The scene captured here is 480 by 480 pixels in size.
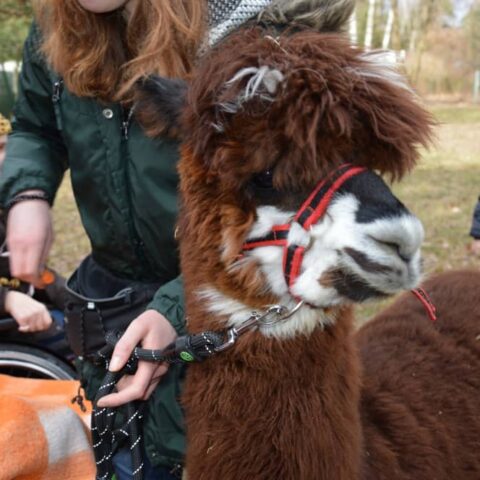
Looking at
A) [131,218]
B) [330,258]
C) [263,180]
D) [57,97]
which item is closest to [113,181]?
[131,218]

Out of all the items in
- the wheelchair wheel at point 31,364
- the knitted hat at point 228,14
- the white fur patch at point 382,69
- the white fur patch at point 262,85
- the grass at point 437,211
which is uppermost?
the knitted hat at point 228,14

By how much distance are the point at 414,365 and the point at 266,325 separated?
26.3 inches

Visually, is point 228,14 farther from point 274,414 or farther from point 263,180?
point 274,414

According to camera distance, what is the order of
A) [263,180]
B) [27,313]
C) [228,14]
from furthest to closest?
[27,313], [228,14], [263,180]

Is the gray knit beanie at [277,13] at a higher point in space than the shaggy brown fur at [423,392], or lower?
higher

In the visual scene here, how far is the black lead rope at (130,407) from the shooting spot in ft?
4.91

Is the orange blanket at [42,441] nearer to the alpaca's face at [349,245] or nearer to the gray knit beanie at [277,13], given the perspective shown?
the alpaca's face at [349,245]

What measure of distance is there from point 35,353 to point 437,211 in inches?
238

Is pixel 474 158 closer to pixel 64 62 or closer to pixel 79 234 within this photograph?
pixel 79 234

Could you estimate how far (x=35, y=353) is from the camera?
2729 millimetres

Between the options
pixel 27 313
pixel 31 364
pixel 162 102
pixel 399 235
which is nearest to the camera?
pixel 399 235

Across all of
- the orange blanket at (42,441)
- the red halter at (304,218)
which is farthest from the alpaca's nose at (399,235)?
the orange blanket at (42,441)

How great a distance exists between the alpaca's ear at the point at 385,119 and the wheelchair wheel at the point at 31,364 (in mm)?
1716

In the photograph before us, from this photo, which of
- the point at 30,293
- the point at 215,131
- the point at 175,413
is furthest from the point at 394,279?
the point at 30,293
